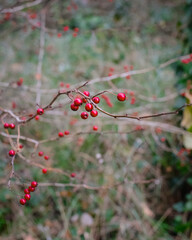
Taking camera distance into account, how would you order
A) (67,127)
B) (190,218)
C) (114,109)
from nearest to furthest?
1. (190,218)
2. (67,127)
3. (114,109)

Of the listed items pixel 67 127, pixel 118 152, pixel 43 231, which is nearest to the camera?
pixel 43 231

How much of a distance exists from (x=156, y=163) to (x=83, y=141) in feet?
2.65

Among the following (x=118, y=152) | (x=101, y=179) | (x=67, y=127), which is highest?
(x=67, y=127)

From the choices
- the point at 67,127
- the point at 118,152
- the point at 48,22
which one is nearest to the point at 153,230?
the point at 118,152

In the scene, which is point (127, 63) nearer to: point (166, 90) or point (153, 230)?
point (166, 90)

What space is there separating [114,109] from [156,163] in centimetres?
86

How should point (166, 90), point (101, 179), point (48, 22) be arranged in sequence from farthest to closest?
point (48, 22) < point (166, 90) < point (101, 179)

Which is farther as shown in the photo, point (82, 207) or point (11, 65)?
point (11, 65)

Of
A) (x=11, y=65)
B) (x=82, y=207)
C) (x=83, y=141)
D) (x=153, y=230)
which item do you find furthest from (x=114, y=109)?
(x=11, y=65)

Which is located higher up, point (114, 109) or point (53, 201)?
point (114, 109)

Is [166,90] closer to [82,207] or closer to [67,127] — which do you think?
[67,127]

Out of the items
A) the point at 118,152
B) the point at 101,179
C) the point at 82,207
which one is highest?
the point at 118,152

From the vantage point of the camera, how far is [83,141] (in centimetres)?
234

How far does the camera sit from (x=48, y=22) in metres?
4.23
